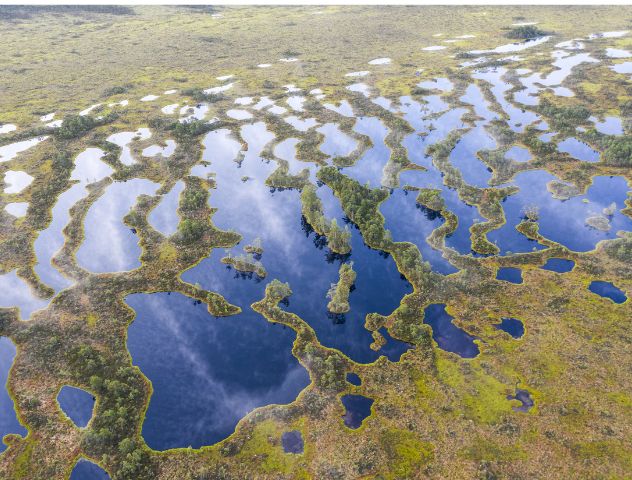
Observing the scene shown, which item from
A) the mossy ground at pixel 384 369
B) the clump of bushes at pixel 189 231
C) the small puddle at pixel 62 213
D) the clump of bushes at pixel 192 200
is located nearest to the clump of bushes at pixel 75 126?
the small puddle at pixel 62 213

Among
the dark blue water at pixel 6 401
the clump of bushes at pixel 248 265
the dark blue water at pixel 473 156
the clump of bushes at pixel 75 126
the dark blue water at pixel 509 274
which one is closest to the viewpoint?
the dark blue water at pixel 6 401

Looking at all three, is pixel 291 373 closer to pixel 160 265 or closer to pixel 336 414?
pixel 336 414

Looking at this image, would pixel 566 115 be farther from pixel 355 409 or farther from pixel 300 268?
pixel 355 409

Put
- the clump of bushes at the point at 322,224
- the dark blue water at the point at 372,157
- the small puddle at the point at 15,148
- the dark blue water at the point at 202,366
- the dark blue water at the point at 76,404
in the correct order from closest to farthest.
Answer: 1. the dark blue water at the point at 76,404
2. the dark blue water at the point at 202,366
3. the clump of bushes at the point at 322,224
4. the dark blue water at the point at 372,157
5. the small puddle at the point at 15,148

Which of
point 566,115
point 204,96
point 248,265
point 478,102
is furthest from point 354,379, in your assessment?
point 204,96

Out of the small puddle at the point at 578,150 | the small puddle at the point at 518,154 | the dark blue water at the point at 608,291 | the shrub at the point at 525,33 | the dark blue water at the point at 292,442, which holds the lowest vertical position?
the dark blue water at the point at 292,442

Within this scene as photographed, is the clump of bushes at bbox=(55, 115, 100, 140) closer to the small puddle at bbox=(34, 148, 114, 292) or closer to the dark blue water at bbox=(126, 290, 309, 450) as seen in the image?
the small puddle at bbox=(34, 148, 114, 292)

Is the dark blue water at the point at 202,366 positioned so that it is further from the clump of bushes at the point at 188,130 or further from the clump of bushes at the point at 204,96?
the clump of bushes at the point at 204,96

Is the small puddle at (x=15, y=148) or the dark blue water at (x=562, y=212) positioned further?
the small puddle at (x=15, y=148)
